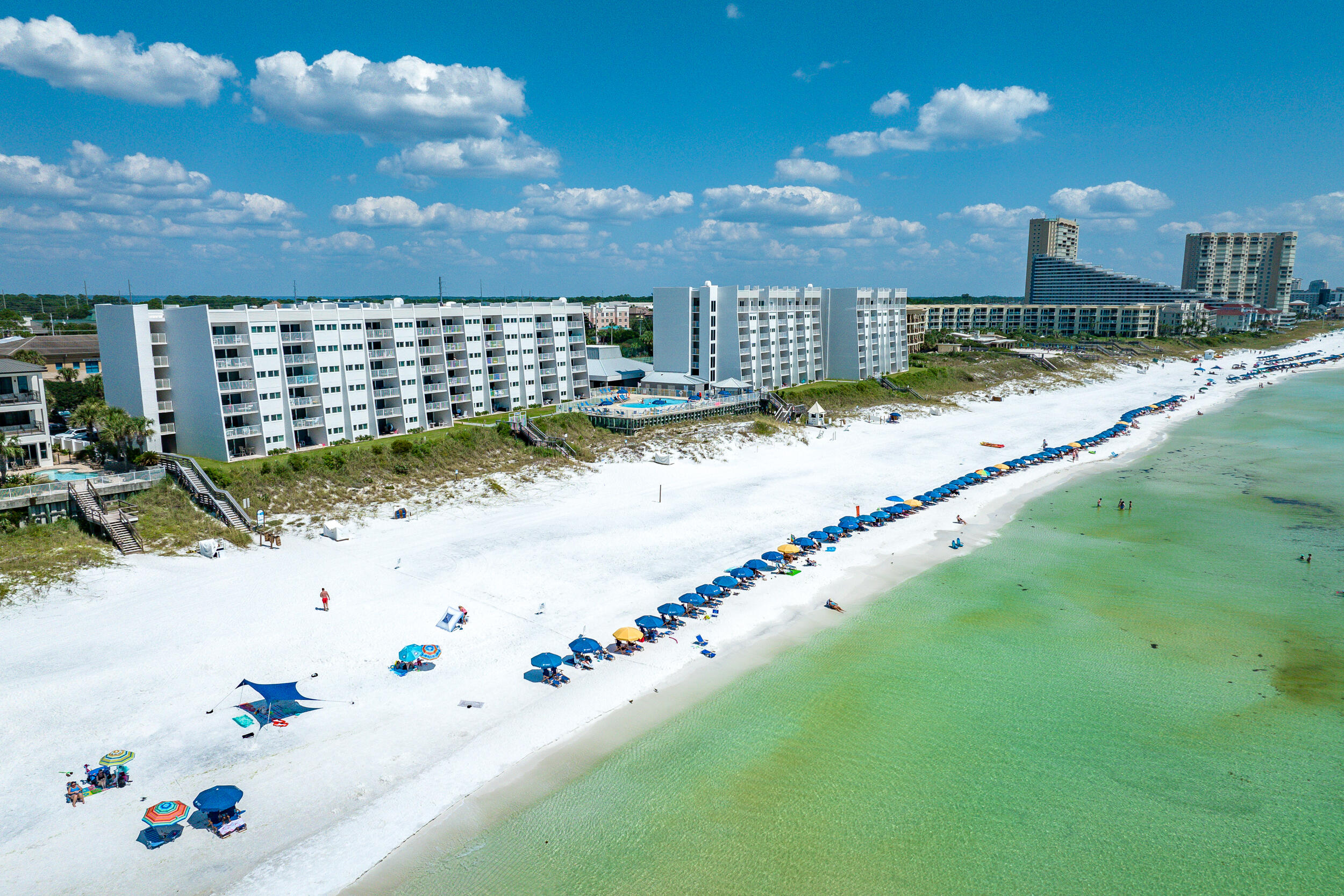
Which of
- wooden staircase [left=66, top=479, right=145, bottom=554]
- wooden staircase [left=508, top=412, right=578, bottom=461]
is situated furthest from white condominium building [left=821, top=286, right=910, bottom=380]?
wooden staircase [left=66, top=479, right=145, bottom=554]

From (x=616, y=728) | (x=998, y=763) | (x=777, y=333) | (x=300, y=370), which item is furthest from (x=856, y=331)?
(x=616, y=728)

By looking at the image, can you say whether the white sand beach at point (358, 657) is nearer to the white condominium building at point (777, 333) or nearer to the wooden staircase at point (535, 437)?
the wooden staircase at point (535, 437)

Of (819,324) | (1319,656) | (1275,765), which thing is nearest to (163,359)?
(1275,765)

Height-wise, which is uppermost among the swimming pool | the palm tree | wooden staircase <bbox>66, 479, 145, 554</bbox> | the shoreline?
the palm tree

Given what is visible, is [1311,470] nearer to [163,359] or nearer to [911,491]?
[911,491]

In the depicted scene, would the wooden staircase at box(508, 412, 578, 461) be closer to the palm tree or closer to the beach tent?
the palm tree

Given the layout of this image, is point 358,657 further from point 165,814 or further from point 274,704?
point 165,814

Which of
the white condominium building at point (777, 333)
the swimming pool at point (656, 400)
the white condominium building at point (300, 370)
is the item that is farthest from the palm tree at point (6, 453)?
the white condominium building at point (777, 333)
